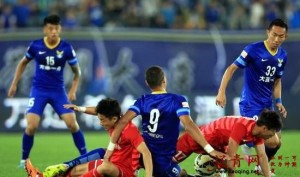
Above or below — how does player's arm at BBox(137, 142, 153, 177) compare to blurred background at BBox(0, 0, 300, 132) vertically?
below

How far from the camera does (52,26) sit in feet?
45.3

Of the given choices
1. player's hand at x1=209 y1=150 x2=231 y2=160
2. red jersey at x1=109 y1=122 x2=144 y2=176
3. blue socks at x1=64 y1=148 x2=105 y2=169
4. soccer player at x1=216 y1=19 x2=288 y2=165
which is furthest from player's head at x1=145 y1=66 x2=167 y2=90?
soccer player at x1=216 y1=19 x2=288 y2=165

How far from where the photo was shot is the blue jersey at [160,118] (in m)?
10.2

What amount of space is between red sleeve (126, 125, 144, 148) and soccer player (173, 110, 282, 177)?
0.87 m

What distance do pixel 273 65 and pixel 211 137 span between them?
1.98 meters

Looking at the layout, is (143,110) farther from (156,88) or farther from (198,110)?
Answer: (198,110)

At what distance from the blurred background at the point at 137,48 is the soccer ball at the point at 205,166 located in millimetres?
9555

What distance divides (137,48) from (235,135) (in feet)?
41.6

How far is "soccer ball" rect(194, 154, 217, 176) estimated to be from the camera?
36.9ft

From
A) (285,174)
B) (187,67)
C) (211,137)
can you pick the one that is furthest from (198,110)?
(211,137)

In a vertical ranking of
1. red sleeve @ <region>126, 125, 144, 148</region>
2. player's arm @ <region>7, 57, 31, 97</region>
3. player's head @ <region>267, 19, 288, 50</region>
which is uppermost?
player's head @ <region>267, 19, 288, 50</region>

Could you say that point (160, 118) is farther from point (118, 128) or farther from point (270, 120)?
point (270, 120)

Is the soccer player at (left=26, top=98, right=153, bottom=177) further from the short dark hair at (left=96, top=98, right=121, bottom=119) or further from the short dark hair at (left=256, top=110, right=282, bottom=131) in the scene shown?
the short dark hair at (left=256, top=110, right=282, bottom=131)

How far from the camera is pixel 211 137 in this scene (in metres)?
10.7
